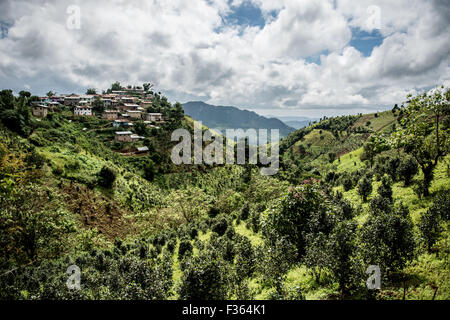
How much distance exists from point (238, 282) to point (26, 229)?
88.2 ft

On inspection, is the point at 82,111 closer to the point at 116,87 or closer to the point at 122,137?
the point at 122,137

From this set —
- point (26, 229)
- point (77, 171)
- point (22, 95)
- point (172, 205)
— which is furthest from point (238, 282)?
point (22, 95)

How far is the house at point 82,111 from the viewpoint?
102250 mm

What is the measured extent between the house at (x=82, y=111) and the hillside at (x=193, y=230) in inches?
1039

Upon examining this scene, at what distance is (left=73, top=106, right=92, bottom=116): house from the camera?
335 ft

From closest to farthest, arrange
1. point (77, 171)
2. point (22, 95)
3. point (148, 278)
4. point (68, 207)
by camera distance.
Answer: point (148, 278) < point (68, 207) < point (77, 171) < point (22, 95)

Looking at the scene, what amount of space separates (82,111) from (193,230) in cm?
9792

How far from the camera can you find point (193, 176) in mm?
79250

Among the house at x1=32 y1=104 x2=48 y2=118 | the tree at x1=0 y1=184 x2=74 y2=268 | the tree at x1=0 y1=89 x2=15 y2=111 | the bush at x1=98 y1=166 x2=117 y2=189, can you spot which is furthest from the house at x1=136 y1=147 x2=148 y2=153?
the tree at x1=0 y1=184 x2=74 y2=268

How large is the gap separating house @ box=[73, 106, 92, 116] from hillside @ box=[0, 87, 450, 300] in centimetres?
2639

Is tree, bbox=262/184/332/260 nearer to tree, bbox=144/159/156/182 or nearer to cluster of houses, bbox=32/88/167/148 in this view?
tree, bbox=144/159/156/182

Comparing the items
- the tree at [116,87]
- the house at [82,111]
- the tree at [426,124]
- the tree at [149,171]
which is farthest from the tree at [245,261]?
the tree at [116,87]
